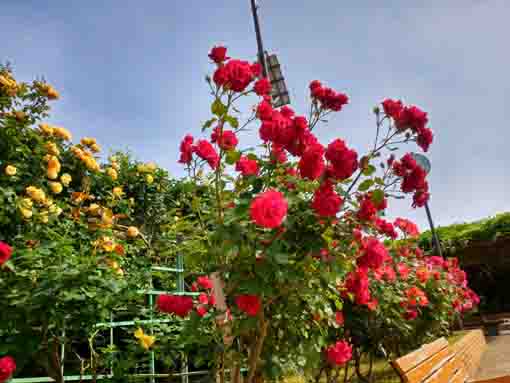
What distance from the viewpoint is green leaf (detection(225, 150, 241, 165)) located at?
1.64m

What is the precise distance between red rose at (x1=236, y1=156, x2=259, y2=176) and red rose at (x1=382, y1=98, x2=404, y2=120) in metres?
0.70

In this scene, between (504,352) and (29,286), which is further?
(504,352)

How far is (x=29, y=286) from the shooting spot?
1.89m

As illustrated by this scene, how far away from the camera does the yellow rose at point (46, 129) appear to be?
323cm

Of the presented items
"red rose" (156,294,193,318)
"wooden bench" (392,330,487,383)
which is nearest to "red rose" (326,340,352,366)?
"wooden bench" (392,330,487,383)

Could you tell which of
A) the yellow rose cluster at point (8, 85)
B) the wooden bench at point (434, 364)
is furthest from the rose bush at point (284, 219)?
the yellow rose cluster at point (8, 85)

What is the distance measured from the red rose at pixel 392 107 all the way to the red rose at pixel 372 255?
631 millimetres

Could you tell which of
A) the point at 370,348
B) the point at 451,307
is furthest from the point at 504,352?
the point at 370,348

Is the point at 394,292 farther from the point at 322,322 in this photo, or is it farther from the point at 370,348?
the point at 322,322

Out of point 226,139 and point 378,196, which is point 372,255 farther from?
point 226,139

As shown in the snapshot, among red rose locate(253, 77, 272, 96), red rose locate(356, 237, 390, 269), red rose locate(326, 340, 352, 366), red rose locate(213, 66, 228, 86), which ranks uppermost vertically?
red rose locate(253, 77, 272, 96)

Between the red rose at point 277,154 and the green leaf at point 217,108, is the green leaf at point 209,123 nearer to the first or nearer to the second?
the green leaf at point 217,108

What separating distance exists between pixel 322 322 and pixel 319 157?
3.81 ft

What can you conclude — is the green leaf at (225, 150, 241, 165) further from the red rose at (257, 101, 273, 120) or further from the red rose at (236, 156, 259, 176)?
the red rose at (257, 101, 273, 120)
